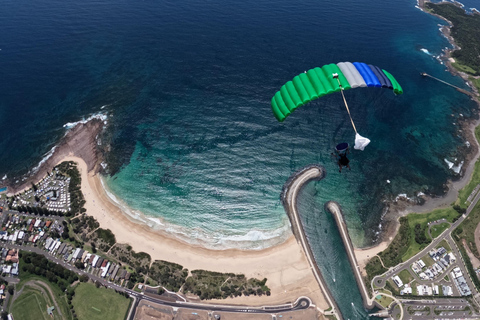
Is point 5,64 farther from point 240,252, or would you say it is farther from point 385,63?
point 385,63

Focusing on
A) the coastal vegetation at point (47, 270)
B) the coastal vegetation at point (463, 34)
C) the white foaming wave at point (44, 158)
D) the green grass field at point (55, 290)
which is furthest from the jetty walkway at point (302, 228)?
the coastal vegetation at point (463, 34)

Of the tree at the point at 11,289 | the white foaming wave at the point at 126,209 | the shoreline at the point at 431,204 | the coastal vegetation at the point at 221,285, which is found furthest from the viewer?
the white foaming wave at the point at 126,209

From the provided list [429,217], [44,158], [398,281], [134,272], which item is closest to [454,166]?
[429,217]

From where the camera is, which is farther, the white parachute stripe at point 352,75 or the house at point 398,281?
the house at point 398,281

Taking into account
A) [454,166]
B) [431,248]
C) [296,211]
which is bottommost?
[296,211]

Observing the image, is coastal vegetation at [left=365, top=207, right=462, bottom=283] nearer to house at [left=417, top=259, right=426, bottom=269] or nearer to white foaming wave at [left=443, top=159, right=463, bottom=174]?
house at [left=417, top=259, right=426, bottom=269]

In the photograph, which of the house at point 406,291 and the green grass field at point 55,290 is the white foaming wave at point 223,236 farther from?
the house at point 406,291

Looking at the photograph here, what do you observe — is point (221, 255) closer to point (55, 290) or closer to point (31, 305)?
point (55, 290)
